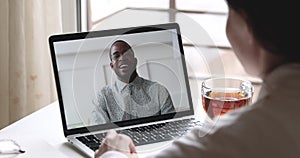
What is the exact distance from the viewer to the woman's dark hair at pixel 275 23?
0.74 metres

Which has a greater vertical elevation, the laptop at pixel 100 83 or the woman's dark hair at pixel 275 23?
the woman's dark hair at pixel 275 23

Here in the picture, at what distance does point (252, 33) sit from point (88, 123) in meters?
0.65

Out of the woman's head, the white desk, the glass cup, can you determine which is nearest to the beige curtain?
the white desk

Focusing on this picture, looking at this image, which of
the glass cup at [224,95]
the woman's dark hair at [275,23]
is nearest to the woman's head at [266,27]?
the woman's dark hair at [275,23]

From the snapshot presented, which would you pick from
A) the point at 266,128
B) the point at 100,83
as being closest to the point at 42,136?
the point at 100,83

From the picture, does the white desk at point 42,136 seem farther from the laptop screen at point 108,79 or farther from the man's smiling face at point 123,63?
the man's smiling face at point 123,63

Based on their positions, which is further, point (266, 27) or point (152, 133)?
point (152, 133)

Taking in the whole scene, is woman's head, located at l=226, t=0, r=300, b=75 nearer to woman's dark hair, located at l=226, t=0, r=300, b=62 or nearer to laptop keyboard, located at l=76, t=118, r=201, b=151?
woman's dark hair, located at l=226, t=0, r=300, b=62

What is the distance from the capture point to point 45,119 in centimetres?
148

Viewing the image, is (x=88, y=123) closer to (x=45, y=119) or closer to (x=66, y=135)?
(x=66, y=135)

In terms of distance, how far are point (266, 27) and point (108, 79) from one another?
2.15 feet

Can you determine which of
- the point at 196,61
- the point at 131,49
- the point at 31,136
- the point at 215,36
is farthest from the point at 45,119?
the point at 215,36

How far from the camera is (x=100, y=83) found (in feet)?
4.48

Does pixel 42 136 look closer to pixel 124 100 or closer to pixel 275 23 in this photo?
pixel 124 100
